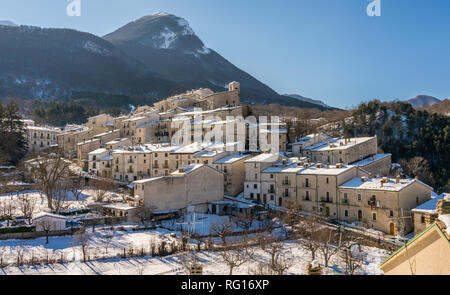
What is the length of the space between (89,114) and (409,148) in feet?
339

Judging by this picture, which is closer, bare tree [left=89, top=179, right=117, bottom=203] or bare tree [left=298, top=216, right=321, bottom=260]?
bare tree [left=298, top=216, right=321, bottom=260]

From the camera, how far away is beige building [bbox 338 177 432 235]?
37231 millimetres

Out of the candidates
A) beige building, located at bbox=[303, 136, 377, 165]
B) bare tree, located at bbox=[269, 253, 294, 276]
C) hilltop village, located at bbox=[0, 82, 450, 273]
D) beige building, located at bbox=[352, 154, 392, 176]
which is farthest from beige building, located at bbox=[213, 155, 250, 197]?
bare tree, located at bbox=[269, 253, 294, 276]

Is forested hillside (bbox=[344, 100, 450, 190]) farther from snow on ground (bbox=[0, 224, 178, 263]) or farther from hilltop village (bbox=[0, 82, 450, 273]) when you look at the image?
snow on ground (bbox=[0, 224, 178, 263])

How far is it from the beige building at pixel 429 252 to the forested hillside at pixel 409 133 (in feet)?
217

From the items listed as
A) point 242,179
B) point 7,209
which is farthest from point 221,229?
point 7,209

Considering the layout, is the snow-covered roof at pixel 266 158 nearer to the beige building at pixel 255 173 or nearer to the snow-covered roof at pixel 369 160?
the beige building at pixel 255 173

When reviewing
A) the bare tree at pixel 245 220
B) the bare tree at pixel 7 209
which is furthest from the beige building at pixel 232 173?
the bare tree at pixel 7 209

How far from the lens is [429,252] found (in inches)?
290

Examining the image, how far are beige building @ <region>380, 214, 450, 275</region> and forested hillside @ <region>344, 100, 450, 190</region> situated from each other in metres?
66.3

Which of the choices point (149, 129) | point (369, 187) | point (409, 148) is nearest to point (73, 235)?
point (369, 187)

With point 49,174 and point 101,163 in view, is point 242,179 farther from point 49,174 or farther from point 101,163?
point 49,174
